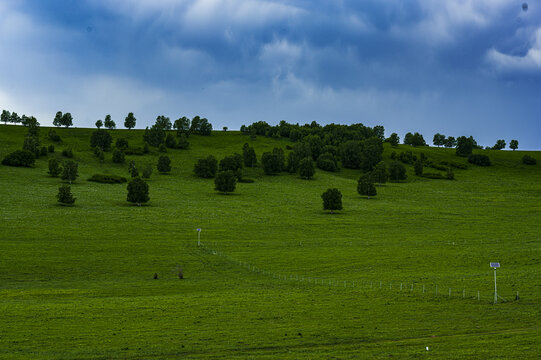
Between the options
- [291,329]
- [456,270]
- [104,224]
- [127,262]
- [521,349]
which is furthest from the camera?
[104,224]

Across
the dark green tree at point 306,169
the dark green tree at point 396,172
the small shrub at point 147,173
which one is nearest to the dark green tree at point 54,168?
the small shrub at point 147,173

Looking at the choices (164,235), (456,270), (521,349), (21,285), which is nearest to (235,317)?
(521,349)

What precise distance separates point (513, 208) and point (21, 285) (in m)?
116

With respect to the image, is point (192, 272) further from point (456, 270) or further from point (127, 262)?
point (456, 270)

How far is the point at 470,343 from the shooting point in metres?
31.7

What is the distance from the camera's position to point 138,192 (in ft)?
387

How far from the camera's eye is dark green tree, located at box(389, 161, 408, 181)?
178 meters

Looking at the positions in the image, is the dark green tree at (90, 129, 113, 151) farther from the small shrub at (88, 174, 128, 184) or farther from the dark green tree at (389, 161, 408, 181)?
the dark green tree at (389, 161, 408, 181)

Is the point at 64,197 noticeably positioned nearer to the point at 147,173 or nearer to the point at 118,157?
the point at 147,173

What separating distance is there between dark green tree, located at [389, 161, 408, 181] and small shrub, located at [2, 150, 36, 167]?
12343 centimetres

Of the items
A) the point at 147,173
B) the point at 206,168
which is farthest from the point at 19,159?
the point at 206,168

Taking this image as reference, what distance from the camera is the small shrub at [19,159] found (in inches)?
6206

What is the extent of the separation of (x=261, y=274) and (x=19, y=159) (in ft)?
410

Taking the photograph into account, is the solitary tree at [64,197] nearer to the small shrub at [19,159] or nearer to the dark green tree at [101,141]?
the small shrub at [19,159]
